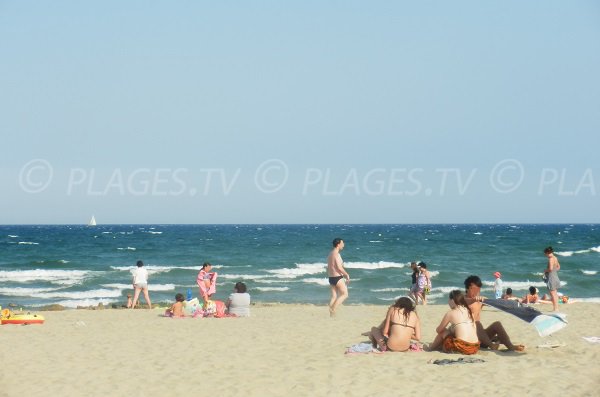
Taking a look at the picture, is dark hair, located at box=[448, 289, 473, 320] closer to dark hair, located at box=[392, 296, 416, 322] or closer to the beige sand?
dark hair, located at box=[392, 296, 416, 322]

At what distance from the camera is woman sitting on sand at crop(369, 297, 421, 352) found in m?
10.6

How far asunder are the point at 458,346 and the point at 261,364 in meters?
2.95

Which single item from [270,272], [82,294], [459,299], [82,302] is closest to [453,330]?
[459,299]

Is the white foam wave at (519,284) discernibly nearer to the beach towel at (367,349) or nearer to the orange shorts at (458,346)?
the beach towel at (367,349)

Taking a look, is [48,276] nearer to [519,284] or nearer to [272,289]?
[272,289]

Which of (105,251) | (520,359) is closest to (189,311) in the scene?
(520,359)

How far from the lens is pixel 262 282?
3366cm

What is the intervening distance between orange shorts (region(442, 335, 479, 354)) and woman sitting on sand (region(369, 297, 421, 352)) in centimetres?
44

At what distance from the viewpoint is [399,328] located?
10758 millimetres

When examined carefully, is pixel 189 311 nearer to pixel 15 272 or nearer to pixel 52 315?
pixel 52 315

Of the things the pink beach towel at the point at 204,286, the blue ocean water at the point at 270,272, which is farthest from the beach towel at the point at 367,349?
the blue ocean water at the point at 270,272

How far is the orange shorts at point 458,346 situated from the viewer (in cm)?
1032

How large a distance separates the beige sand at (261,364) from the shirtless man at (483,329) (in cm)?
15

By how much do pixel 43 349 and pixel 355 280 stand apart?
Answer: 74.0ft
